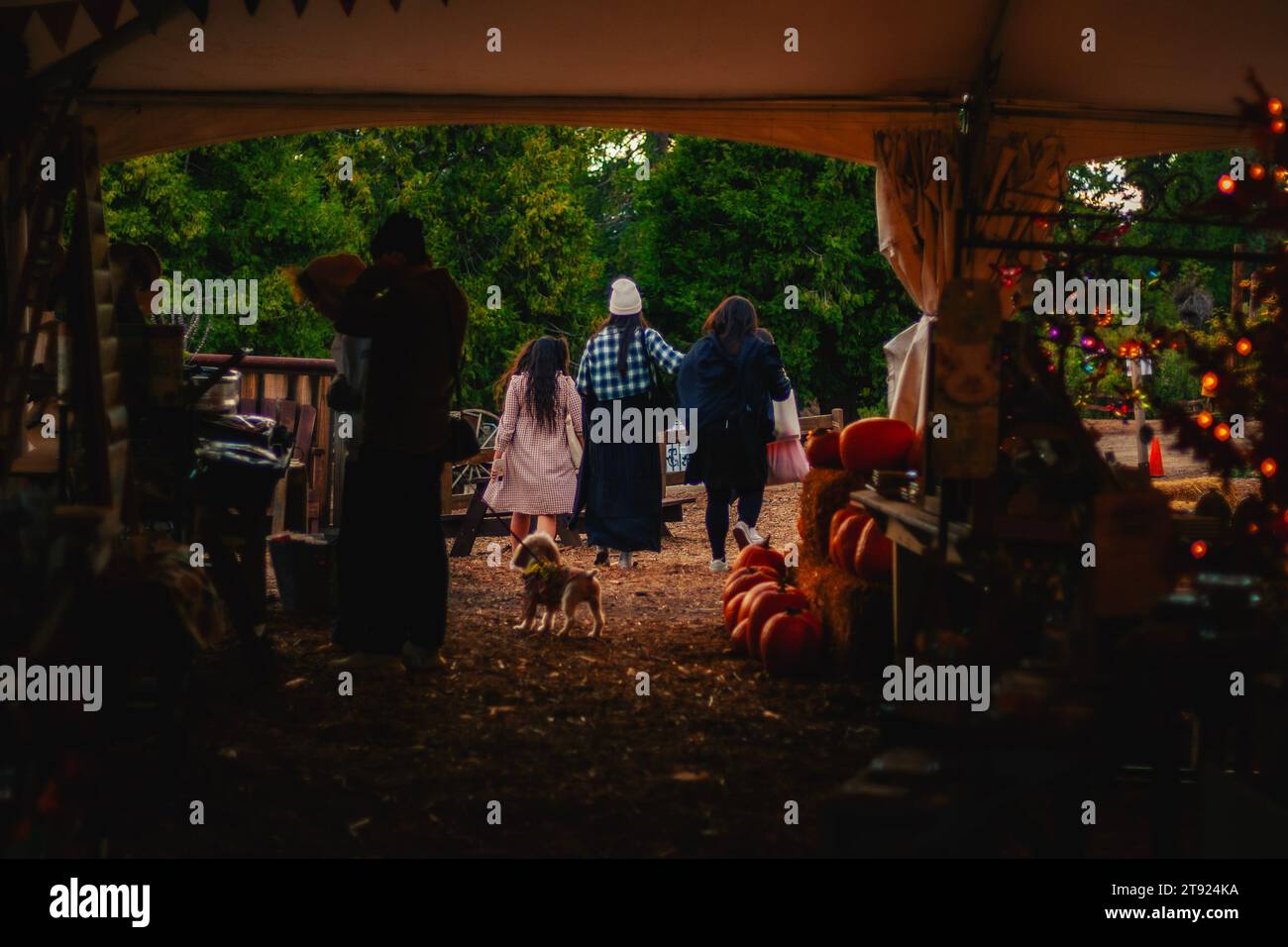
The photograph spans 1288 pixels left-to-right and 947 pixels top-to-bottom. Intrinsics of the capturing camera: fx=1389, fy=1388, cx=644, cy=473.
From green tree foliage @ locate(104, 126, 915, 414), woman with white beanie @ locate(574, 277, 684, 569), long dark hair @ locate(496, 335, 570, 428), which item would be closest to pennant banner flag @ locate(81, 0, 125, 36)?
woman with white beanie @ locate(574, 277, 684, 569)

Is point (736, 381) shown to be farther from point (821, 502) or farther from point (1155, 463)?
point (1155, 463)

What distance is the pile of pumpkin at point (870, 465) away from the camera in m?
6.45

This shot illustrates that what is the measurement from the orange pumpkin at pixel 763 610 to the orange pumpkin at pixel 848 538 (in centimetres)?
33

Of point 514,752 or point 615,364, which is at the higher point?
point 615,364

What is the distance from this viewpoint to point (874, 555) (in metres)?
6.43

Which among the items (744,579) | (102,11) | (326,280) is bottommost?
(744,579)

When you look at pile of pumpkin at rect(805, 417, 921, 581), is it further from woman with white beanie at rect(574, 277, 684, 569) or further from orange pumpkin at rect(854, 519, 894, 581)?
woman with white beanie at rect(574, 277, 684, 569)

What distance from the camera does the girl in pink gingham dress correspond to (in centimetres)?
1054

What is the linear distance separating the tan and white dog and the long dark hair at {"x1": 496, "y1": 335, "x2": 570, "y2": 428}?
259 cm

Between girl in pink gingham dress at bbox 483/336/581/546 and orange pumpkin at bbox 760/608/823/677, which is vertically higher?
girl in pink gingham dress at bbox 483/336/581/546

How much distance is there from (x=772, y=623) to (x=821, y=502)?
0.92 metres

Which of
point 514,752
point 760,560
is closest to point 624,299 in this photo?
point 760,560
